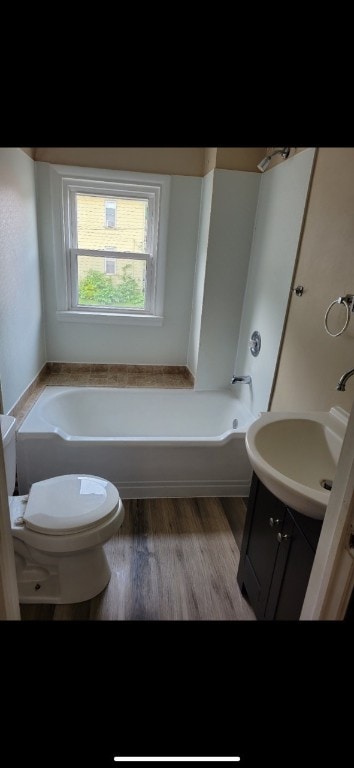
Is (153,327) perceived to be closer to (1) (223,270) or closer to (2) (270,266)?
(1) (223,270)

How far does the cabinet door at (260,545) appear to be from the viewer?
127 centimetres

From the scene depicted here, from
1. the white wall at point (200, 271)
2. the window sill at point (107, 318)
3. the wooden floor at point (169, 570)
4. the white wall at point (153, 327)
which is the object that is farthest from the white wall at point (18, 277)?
the white wall at point (200, 271)

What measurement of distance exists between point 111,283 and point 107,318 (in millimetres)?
287

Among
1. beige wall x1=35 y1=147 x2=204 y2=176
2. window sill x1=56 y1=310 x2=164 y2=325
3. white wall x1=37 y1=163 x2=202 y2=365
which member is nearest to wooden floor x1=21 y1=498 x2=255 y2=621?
white wall x1=37 y1=163 x2=202 y2=365

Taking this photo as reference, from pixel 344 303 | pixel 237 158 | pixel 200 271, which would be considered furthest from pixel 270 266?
pixel 344 303

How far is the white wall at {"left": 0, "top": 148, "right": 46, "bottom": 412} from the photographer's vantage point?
2031 millimetres

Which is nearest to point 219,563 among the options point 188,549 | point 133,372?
point 188,549

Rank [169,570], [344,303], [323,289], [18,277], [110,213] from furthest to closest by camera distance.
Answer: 1. [110,213]
2. [18,277]
3. [169,570]
4. [323,289]
5. [344,303]

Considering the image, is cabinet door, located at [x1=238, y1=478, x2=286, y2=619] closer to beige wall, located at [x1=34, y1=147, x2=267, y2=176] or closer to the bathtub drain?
the bathtub drain

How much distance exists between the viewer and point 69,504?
4.88 ft

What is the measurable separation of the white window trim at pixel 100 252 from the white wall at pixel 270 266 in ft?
2.35
